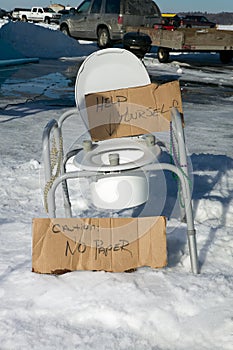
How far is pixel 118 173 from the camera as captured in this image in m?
2.95

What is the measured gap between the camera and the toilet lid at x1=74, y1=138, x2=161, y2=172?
299cm

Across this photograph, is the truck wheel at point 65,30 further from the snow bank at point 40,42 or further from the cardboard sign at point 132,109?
the cardboard sign at point 132,109

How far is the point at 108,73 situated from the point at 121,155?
61 centimetres

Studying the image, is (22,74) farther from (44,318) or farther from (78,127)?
(44,318)

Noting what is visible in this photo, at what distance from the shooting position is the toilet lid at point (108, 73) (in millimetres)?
3658

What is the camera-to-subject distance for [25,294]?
2.84m

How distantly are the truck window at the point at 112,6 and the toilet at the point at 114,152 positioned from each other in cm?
1563

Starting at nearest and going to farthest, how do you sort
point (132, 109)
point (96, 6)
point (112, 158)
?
point (112, 158) → point (132, 109) → point (96, 6)

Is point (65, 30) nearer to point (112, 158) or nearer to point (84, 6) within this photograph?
point (84, 6)

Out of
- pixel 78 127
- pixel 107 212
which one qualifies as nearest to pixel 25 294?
pixel 107 212

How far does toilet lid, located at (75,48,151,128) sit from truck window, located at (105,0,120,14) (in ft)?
51.2

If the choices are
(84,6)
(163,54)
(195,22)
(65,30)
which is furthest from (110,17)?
(195,22)

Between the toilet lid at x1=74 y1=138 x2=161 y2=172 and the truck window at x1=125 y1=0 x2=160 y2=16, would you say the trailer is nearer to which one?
the truck window at x1=125 y1=0 x2=160 y2=16

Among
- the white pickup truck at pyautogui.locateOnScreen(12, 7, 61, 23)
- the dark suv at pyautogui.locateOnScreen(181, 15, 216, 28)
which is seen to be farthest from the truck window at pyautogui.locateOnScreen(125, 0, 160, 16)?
the white pickup truck at pyautogui.locateOnScreen(12, 7, 61, 23)
